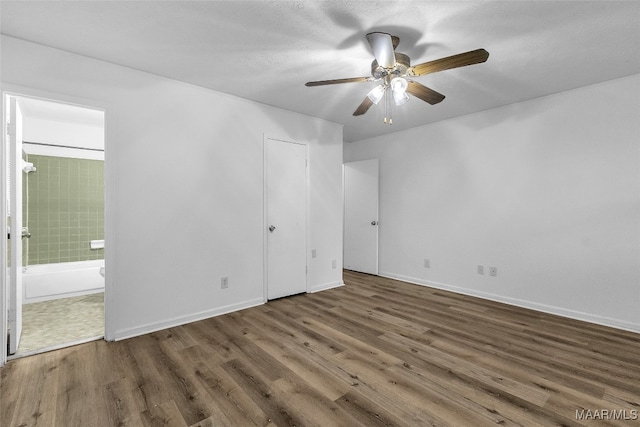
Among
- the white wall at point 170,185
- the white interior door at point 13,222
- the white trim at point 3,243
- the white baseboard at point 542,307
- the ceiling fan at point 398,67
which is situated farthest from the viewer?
the white baseboard at point 542,307

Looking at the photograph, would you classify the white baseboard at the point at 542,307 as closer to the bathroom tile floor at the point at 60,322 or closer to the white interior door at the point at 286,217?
the white interior door at the point at 286,217

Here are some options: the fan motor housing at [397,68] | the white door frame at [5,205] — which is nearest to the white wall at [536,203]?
the fan motor housing at [397,68]

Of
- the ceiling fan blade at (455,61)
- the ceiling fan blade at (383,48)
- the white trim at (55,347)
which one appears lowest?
the white trim at (55,347)

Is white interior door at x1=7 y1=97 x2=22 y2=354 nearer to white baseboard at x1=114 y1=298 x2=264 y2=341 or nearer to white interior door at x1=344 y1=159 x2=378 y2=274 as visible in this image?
white baseboard at x1=114 y1=298 x2=264 y2=341

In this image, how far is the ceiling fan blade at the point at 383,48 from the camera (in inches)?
74.9

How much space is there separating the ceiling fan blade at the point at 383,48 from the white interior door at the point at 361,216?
3.22 m

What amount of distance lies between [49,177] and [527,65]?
6.38 m

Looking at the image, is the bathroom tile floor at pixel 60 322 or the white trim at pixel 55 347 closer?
the white trim at pixel 55 347

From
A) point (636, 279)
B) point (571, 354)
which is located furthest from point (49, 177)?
point (636, 279)

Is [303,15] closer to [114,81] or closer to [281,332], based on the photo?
[114,81]

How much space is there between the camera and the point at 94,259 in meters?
4.75
